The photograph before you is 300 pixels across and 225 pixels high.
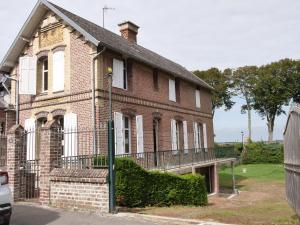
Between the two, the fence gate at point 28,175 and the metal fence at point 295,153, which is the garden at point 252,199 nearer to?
the metal fence at point 295,153

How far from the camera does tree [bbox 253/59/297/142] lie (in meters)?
52.8

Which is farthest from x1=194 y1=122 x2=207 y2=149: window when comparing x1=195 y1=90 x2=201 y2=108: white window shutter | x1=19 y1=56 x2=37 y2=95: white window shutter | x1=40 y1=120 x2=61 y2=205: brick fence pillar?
x1=40 y1=120 x2=61 y2=205: brick fence pillar

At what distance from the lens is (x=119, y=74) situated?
1766cm

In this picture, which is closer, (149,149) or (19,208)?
(19,208)

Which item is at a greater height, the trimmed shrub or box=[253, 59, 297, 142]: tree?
box=[253, 59, 297, 142]: tree

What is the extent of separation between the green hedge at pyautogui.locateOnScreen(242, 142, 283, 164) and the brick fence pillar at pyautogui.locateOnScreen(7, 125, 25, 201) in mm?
32491

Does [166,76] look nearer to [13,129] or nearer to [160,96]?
[160,96]

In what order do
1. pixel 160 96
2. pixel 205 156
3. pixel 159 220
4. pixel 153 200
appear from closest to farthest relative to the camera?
pixel 159 220 → pixel 153 200 → pixel 160 96 → pixel 205 156

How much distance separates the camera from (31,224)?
27.0ft

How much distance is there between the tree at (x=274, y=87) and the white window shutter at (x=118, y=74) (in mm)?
39416

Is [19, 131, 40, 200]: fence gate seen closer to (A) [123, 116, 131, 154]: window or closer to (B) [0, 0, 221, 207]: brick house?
(B) [0, 0, 221, 207]: brick house

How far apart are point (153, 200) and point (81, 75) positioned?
7.40m

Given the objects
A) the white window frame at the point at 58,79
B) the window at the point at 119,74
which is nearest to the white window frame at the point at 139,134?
the window at the point at 119,74

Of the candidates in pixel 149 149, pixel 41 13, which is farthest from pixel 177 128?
pixel 41 13
